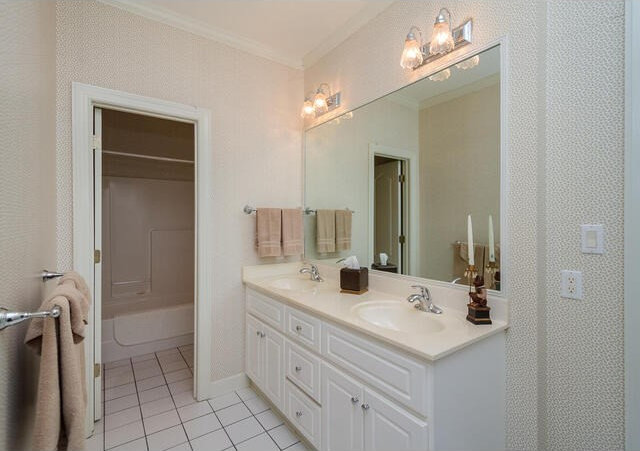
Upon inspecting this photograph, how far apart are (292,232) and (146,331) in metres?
1.75

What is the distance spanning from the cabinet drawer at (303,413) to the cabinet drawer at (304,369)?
48mm

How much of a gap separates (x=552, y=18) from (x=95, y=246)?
8.39ft

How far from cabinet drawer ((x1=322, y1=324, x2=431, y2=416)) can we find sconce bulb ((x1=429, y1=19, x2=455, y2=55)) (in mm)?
1438

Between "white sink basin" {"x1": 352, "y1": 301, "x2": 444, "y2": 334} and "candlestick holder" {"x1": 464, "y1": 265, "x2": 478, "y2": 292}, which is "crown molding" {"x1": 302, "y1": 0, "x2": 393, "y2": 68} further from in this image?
"white sink basin" {"x1": 352, "y1": 301, "x2": 444, "y2": 334}

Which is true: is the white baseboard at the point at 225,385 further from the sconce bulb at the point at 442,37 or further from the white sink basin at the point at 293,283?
the sconce bulb at the point at 442,37

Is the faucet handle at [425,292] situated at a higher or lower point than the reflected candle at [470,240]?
lower

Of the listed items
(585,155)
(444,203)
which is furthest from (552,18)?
(444,203)

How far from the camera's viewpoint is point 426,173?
164cm

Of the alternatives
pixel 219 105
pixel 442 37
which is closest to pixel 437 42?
pixel 442 37

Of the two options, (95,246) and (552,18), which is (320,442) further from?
(552,18)

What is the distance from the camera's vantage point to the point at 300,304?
156 centimetres

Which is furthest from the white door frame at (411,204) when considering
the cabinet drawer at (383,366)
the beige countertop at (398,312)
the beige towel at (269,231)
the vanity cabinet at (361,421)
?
the beige towel at (269,231)

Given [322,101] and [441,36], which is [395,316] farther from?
[322,101]

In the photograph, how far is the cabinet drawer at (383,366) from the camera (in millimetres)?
1001
